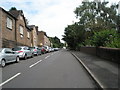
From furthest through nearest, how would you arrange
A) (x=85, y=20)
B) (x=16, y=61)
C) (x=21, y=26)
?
(x=85, y=20) → (x=21, y=26) → (x=16, y=61)

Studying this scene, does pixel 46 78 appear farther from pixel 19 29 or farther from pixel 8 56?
pixel 19 29

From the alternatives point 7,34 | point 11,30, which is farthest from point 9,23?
point 7,34

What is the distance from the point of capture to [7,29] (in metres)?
28.5

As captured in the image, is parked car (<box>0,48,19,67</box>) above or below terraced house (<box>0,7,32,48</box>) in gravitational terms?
below

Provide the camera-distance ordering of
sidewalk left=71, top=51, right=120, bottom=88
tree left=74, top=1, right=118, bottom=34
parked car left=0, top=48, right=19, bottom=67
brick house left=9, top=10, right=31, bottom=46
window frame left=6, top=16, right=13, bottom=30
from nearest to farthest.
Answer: sidewalk left=71, top=51, right=120, bottom=88
parked car left=0, top=48, right=19, bottom=67
window frame left=6, top=16, right=13, bottom=30
brick house left=9, top=10, right=31, bottom=46
tree left=74, top=1, right=118, bottom=34

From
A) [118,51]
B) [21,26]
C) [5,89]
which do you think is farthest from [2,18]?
[5,89]

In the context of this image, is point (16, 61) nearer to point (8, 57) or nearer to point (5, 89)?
point (8, 57)

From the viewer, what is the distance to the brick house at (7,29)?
2608 centimetres

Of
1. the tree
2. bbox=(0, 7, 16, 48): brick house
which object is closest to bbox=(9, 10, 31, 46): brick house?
bbox=(0, 7, 16, 48): brick house

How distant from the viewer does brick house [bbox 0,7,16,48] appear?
26078mm

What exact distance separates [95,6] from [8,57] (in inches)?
1479

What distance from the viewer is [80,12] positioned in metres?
46.4

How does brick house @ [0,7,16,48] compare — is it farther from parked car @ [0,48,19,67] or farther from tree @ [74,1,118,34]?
tree @ [74,1,118,34]

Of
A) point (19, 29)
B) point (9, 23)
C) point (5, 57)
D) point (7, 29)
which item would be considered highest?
point (9, 23)
